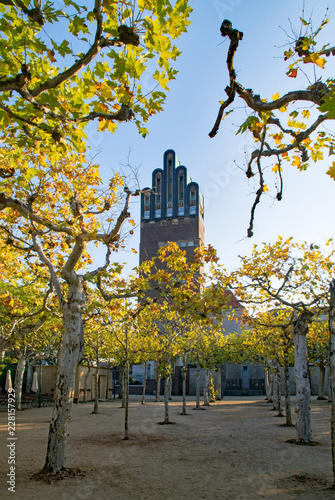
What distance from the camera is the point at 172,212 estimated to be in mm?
58469

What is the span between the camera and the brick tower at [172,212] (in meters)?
57.4

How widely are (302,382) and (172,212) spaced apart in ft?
157

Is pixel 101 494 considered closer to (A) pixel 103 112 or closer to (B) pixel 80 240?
(B) pixel 80 240

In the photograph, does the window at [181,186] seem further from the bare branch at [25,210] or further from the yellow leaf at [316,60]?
the yellow leaf at [316,60]

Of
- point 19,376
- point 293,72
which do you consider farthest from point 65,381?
point 19,376

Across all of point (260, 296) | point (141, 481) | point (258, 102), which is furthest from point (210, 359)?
point (258, 102)

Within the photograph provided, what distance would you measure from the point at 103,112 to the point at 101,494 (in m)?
6.77

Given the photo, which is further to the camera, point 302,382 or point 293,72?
point 302,382

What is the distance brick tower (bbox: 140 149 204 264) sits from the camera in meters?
57.4

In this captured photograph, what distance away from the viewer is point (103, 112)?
16.0 feet

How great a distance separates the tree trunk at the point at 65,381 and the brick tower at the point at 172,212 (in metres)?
48.1

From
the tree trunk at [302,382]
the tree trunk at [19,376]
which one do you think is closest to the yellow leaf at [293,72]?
the tree trunk at [302,382]

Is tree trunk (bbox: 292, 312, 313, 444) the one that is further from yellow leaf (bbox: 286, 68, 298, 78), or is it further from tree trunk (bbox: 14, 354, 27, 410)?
tree trunk (bbox: 14, 354, 27, 410)

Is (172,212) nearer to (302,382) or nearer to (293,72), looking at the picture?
(302,382)
